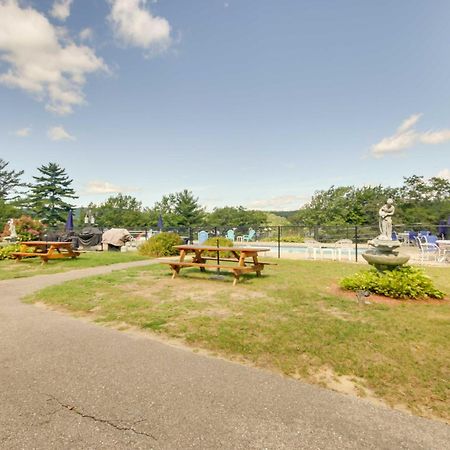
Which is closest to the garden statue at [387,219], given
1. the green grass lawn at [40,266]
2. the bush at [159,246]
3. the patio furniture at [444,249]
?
the patio furniture at [444,249]

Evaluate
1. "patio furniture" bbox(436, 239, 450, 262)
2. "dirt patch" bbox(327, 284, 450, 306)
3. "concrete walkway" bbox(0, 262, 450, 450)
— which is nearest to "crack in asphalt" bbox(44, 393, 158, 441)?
"concrete walkway" bbox(0, 262, 450, 450)

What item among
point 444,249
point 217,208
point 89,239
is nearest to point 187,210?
point 217,208

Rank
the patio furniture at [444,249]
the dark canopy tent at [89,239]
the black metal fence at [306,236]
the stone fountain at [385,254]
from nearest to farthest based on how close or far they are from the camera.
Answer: the stone fountain at [385,254] < the patio furniture at [444,249] < the black metal fence at [306,236] < the dark canopy tent at [89,239]

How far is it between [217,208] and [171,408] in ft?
187

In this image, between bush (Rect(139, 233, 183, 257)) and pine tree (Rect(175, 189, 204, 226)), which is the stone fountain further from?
pine tree (Rect(175, 189, 204, 226))

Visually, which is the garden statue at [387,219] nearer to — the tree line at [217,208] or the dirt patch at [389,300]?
the dirt patch at [389,300]

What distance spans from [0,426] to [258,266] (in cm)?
675

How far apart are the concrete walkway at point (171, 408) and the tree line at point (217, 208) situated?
23.5 meters

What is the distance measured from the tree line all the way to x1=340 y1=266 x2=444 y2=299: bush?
21.6 m

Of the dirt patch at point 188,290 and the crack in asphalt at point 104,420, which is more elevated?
the dirt patch at point 188,290

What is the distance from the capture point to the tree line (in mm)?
34812

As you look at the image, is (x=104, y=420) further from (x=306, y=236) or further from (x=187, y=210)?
(x=187, y=210)

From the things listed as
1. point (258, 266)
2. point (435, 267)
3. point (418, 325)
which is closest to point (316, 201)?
point (435, 267)

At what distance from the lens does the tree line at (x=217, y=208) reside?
3481cm
